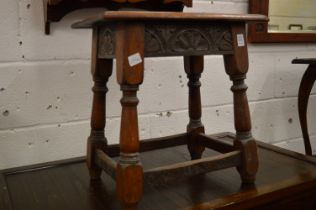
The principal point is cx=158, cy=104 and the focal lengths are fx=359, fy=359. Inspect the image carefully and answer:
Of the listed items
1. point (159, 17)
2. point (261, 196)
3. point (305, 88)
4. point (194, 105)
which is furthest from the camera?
point (305, 88)

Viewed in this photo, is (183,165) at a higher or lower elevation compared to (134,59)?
lower

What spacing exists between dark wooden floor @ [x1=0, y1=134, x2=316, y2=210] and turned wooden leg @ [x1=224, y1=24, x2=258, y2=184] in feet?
0.14

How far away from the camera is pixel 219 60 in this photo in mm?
1283

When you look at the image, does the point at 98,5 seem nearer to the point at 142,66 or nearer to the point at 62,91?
the point at 62,91

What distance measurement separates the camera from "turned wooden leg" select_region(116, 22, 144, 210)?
0.62 meters

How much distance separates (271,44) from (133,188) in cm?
96

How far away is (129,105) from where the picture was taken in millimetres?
637

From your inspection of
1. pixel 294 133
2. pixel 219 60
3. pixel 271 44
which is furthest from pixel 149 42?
pixel 294 133

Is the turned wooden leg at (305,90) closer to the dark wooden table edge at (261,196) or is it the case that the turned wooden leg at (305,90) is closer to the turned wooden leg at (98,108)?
the dark wooden table edge at (261,196)

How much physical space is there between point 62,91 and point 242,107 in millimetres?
528

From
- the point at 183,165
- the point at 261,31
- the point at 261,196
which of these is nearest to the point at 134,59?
the point at 183,165

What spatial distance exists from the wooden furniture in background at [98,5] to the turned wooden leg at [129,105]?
387 millimetres

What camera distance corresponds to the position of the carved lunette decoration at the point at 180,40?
0.64 m

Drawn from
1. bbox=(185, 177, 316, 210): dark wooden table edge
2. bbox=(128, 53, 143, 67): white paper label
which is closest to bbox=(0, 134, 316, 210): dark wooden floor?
bbox=(185, 177, 316, 210): dark wooden table edge
